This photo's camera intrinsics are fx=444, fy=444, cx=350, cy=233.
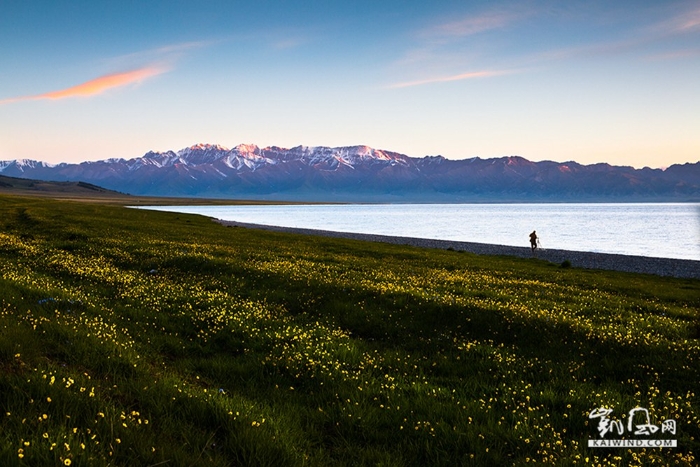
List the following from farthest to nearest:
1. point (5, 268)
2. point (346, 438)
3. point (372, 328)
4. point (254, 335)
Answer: point (5, 268), point (372, 328), point (254, 335), point (346, 438)

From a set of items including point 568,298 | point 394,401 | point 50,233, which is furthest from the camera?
point 50,233

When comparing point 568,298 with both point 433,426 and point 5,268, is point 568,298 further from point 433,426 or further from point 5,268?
point 5,268

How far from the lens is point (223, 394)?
310 inches

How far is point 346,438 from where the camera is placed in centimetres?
733

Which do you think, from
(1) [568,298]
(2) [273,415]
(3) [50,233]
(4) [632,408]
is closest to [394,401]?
(2) [273,415]

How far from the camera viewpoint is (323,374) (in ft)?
31.1

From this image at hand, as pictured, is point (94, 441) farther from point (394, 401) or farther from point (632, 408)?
point (632, 408)

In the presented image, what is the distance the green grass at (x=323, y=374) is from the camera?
6238 mm

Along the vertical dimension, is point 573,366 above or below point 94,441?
below

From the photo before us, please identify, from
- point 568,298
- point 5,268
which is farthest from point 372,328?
point 5,268

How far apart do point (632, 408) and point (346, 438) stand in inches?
214

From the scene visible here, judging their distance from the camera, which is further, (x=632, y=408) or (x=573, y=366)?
(x=573, y=366)

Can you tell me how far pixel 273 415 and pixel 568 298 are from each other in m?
16.7

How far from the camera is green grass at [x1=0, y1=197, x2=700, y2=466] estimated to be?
624 centimetres
